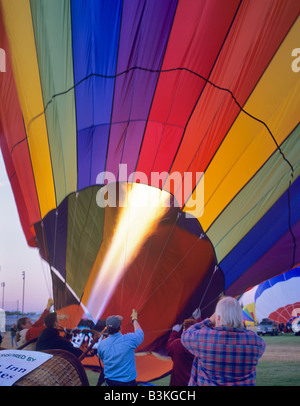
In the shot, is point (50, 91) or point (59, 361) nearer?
point (59, 361)

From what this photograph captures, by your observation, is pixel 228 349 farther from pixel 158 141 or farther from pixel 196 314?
pixel 158 141

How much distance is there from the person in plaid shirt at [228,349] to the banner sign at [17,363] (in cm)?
72

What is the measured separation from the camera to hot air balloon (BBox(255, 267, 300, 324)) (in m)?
5.20

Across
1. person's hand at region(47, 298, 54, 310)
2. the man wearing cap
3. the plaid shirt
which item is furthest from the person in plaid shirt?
person's hand at region(47, 298, 54, 310)

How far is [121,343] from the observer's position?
1565 millimetres

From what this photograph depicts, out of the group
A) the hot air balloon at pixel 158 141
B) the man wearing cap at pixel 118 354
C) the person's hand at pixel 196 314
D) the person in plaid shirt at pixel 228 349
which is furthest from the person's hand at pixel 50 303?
the person in plaid shirt at pixel 228 349

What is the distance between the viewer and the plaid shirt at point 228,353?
1.19m

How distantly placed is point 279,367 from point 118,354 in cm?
248

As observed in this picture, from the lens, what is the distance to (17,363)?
1.61 meters

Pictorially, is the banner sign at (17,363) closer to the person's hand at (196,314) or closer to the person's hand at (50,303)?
the person's hand at (50,303)

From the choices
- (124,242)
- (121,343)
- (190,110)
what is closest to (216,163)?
(190,110)

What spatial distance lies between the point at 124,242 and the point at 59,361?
769 mm

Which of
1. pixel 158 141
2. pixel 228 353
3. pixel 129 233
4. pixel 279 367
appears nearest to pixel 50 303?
pixel 129 233
